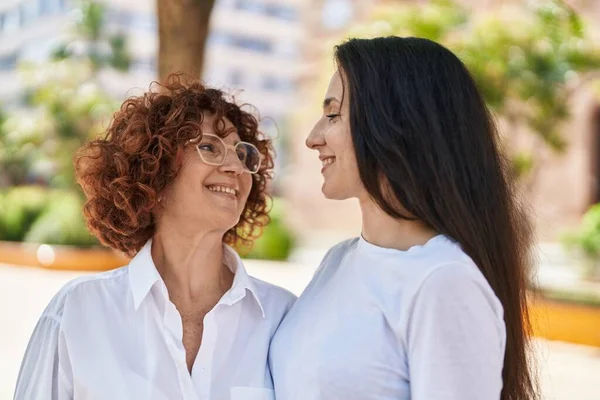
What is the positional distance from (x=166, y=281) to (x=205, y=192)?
1.07 feet

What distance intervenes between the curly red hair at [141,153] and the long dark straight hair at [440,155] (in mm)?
618

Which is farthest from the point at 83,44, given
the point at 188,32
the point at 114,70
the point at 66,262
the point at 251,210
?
the point at 251,210

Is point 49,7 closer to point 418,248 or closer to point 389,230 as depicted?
point 389,230

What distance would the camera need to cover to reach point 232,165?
2.66 m

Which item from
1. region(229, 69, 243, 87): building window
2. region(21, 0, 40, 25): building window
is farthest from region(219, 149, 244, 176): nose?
region(229, 69, 243, 87): building window

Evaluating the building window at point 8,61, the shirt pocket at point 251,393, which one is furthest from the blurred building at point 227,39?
the shirt pocket at point 251,393

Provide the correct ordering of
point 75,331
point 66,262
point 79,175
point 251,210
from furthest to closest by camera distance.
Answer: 1. point 66,262
2. point 251,210
3. point 79,175
4. point 75,331

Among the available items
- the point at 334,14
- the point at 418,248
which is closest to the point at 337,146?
the point at 418,248

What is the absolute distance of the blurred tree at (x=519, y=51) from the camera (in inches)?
521

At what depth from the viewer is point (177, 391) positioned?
7.94 ft

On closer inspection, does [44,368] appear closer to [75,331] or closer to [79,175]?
[75,331]

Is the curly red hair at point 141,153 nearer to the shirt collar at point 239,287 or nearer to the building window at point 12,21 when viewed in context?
the shirt collar at point 239,287

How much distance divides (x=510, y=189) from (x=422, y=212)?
31cm

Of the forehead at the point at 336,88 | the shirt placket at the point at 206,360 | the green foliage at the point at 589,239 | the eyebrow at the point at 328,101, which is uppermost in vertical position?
the forehead at the point at 336,88
